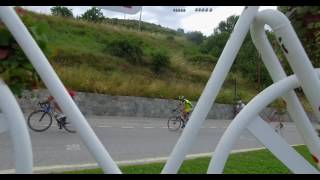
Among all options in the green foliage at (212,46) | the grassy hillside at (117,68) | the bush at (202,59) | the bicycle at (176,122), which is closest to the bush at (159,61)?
the grassy hillside at (117,68)

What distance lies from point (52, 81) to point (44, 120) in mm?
11453

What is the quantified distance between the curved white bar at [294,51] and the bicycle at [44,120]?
417 inches

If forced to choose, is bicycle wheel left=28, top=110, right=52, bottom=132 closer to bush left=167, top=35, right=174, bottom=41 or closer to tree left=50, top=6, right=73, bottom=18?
tree left=50, top=6, right=73, bottom=18

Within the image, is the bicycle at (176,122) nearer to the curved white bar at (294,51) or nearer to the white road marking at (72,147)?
the white road marking at (72,147)

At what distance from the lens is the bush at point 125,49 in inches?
1106

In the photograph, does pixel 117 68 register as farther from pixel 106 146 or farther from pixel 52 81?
pixel 52 81

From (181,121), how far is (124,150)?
21.3 ft

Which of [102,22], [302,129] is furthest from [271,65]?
[102,22]

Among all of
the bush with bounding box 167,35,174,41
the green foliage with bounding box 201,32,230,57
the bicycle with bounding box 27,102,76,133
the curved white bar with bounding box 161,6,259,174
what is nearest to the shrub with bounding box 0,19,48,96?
the curved white bar with bounding box 161,6,259,174

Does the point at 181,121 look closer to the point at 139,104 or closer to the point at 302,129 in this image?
the point at 139,104

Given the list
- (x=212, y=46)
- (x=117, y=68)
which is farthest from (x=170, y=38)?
(x=117, y=68)

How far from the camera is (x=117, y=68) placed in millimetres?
25719

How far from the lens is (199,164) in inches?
287
